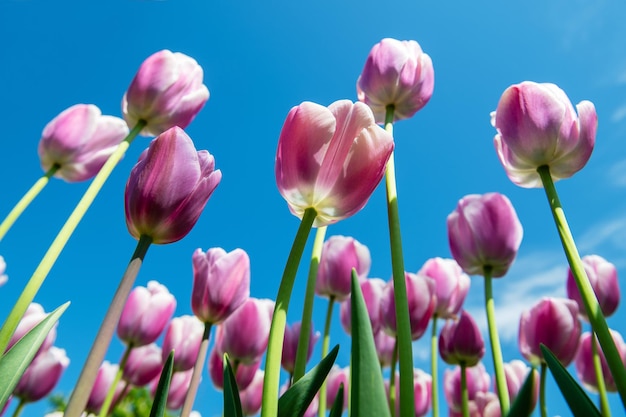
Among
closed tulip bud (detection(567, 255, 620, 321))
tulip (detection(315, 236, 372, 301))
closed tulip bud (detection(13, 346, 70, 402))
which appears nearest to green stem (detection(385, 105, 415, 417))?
tulip (detection(315, 236, 372, 301))

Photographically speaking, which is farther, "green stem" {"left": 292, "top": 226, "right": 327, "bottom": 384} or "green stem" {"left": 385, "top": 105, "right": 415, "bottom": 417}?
"green stem" {"left": 292, "top": 226, "right": 327, "bottom": 384}

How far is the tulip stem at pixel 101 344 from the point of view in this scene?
50 cm

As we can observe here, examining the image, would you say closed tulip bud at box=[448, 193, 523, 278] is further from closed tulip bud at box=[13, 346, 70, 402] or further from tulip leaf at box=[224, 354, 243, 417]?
closed tulip bud at box=[13, 346, 70, 402]

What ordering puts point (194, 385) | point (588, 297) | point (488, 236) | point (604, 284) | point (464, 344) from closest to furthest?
point (588, 297)
point (194, 385)
point (488, 236)
point (464, 344)
point (604, 284)

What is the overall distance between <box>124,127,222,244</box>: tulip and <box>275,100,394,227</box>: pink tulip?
0.13 metres

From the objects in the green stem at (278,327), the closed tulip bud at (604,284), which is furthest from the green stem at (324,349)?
the closed tulip bud at (604,284)

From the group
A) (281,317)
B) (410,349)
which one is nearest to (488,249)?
(410,349)

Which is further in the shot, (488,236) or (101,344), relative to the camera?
(488,236)

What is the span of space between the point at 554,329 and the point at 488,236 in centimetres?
37

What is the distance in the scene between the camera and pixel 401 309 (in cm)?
63

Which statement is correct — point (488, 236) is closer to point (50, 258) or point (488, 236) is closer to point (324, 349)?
point (324, 349)

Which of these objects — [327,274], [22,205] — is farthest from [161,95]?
[327,274]

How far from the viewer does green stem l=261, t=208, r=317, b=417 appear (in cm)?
47

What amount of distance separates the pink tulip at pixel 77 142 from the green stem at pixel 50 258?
0.62 meters
